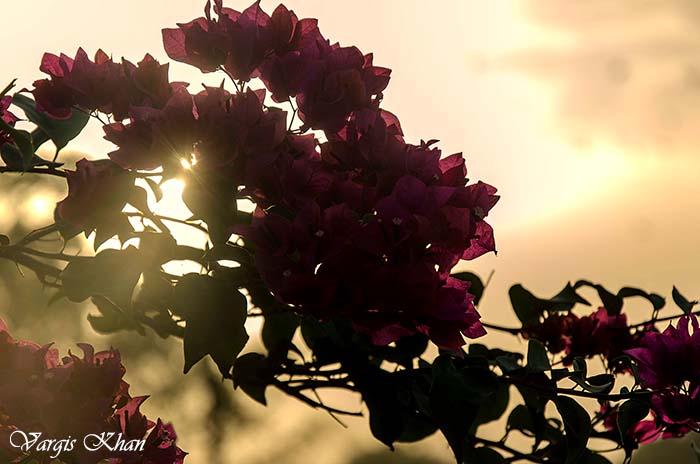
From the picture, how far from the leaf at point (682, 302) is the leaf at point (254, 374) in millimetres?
585

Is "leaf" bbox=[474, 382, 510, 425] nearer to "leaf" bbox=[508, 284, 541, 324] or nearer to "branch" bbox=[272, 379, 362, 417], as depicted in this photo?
"leaf" bbox=[508, 284, 541, 324]

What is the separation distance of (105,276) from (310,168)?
0.26 m

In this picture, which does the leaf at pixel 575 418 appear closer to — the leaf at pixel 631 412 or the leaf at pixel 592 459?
the leaf at pixel 631 412

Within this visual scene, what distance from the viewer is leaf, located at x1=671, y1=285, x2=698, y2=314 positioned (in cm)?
130

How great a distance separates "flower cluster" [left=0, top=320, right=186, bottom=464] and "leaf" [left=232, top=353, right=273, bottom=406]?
0.26 metres

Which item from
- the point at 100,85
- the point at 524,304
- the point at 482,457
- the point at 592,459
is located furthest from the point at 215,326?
the point at 524,304

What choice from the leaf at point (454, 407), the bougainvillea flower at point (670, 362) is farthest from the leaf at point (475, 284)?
the leaf at point (454, 407)

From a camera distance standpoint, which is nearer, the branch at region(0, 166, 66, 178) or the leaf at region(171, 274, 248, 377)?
the leaf at region(171, 274, 248, 377)

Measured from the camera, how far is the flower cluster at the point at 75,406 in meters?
1.03

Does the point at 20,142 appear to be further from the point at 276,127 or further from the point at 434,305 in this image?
the point at 434,305

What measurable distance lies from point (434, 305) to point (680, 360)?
35 centimetres

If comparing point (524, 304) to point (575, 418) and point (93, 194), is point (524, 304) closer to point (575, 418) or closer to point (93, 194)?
point (575, 418)

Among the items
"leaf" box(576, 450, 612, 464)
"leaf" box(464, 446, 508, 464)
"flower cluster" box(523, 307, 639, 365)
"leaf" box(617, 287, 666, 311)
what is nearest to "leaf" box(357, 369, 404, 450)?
"leaf" box(464, 446, 508, 464)

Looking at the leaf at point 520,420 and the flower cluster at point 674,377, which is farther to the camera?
the leaf at point 520,420
